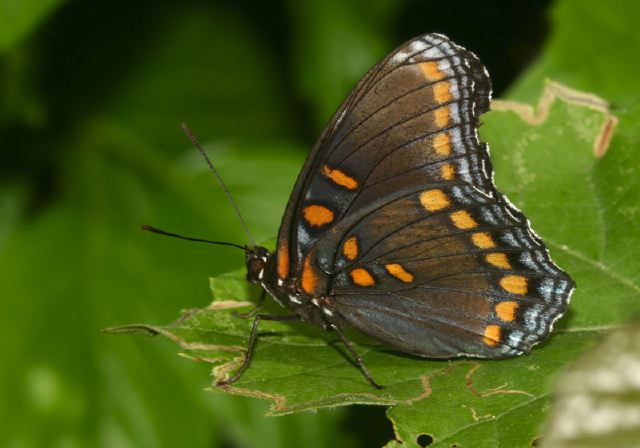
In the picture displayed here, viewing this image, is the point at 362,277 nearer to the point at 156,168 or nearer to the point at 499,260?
the point at 499,260

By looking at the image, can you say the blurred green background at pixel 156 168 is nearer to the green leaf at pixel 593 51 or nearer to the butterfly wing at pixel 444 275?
the green leaf at pixel 593 51

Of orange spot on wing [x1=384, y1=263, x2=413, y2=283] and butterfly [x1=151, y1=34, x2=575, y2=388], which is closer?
butterfly [x1=151, y1=34, x2=575, y2=388]

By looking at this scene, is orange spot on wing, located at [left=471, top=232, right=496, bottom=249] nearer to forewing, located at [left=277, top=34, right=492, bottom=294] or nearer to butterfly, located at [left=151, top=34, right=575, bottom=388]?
butterfly, located at [left=151, top=34, right=575, bottom=388]

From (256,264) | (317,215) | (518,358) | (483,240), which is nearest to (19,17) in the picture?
(256,264)

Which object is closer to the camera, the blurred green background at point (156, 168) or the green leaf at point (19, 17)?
the green leaf at point (19, 17)

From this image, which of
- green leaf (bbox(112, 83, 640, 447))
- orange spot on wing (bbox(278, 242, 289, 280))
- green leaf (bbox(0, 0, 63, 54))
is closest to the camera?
green leaf (bbox(112, 83, 640, 447))

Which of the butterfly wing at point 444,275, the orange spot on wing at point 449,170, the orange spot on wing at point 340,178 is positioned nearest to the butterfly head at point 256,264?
the butterfly wing at point 444,275

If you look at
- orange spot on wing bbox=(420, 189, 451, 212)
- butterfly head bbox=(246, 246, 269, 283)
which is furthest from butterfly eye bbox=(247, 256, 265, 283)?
orange spot on wing bbox=(420, 189, 451, 212)

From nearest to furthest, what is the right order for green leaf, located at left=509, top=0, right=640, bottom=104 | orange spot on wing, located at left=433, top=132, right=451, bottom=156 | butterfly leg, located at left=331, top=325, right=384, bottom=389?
butterfly leg, located at left=331, top=325, right=384, bottom=389 → orange spot on wing, located at left=433, top=132, right=451, bottom=156 → green leaf, located at left=509, top=0, right=640, bottom=104

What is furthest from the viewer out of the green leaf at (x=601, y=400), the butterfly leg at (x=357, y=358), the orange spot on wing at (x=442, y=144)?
the orange spot on wing at (x=442, y=144)
